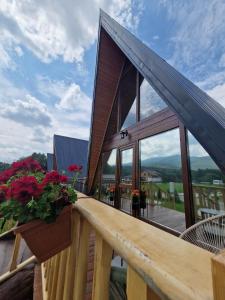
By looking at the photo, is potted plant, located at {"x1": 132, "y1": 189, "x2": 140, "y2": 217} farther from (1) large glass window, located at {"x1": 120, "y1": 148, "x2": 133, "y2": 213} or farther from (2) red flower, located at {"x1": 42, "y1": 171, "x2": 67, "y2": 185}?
(2) red flower, located at {"x1": 42, "y1": 171, "x2": 67, "y2": 185}

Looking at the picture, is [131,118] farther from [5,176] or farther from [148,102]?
[5,176]

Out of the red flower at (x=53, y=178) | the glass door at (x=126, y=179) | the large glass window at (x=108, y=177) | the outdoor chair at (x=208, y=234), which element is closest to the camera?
the red flower at (x=53, y=178)

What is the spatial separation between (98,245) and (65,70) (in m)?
8.98

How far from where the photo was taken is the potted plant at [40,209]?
2.64 ft

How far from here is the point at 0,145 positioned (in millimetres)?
12578

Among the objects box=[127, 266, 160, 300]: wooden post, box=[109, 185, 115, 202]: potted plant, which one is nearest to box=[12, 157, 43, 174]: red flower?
box=[127, 266, 160, 300]: wooden post

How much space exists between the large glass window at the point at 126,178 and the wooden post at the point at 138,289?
3.92 meters

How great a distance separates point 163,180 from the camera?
11.5ft

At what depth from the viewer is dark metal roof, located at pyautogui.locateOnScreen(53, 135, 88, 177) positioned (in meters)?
12.7

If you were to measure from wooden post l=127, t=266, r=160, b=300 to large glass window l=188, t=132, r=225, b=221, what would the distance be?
8.43 ft

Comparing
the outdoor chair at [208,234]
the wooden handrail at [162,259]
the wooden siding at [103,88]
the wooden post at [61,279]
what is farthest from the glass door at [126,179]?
the wooden handrail at [162,259]

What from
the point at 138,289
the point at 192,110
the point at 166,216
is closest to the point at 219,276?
the point at 138,289

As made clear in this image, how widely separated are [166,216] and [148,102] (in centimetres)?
284

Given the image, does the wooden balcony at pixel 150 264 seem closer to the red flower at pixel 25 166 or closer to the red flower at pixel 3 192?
the red flower at pixel 3 192
